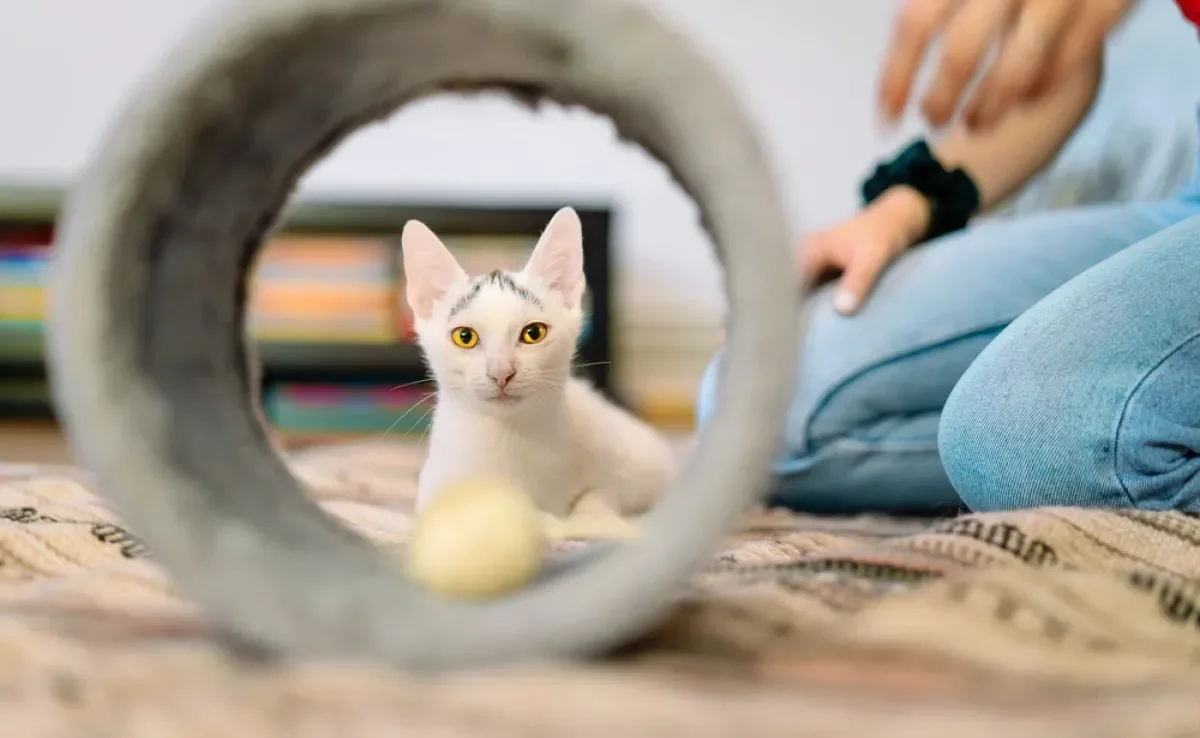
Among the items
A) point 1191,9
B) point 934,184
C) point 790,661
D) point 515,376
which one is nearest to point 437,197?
point 934,184

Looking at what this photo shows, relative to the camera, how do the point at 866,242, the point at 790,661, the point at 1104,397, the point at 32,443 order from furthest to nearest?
the point at 32,443 → the point at 866,242 → the point at 1104,397 → the point at 790,661

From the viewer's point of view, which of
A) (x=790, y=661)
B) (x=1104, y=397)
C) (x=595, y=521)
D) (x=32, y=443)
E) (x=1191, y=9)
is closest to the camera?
(x=790, y=661)

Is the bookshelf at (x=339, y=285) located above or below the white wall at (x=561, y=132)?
below

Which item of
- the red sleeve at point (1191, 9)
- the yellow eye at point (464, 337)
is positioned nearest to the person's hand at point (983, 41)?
the red sleeve at point (1191, 9)

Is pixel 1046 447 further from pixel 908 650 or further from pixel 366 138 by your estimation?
pixel 366 138

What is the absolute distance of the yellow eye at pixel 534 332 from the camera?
0.92 m

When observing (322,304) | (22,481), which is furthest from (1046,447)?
(322,304)

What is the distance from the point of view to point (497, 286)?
936 millimetres

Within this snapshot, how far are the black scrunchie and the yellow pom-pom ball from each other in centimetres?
80

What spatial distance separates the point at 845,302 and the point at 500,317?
0.42m

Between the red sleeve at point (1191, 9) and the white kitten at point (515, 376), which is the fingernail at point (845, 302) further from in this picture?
the red sleeve at point (1191, 9)

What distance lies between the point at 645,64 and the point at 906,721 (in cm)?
32

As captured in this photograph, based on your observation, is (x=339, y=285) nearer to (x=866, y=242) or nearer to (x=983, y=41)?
(x=866, y=242)

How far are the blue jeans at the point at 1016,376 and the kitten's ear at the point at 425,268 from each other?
1.08ft
